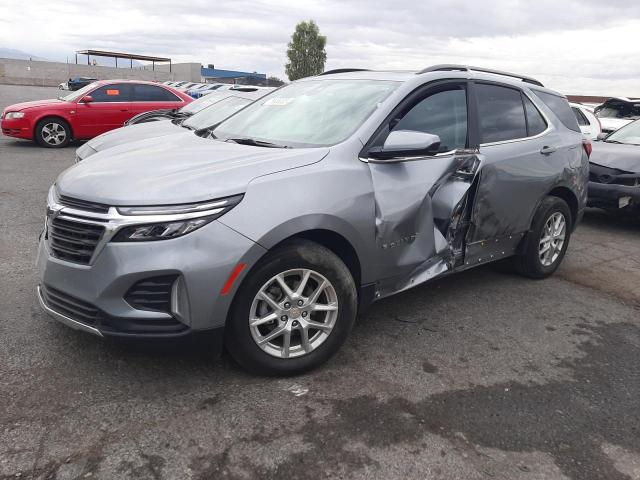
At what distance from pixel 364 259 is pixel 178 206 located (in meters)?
1.15

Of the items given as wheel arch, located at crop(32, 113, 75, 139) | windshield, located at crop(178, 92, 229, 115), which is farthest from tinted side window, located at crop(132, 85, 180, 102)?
windshield, located at crop(178, 92, 229, 115)

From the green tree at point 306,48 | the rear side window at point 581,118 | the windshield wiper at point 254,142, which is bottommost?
the windshield wiper at point 254,142

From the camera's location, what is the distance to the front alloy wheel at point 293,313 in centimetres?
288

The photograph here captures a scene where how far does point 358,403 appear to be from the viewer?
112 inches

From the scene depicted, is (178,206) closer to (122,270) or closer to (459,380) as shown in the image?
(122,270)

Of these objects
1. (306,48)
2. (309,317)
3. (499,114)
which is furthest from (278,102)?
(306,48)

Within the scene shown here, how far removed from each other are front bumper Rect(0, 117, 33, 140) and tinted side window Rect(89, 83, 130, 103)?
4.97 feet

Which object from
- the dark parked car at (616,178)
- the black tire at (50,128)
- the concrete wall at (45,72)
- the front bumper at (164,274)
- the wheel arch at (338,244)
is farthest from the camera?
the concrete wall at (45,72)

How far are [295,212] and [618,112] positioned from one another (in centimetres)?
1360

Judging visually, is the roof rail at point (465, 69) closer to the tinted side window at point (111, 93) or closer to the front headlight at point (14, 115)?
the tinted side window at point (111, 93)

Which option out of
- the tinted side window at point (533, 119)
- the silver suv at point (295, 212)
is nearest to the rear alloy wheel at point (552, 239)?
the silver suv at point (295, 212)

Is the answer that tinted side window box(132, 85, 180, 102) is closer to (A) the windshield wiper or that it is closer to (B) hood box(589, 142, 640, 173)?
(B) hood box(589, 142, 640, 173)

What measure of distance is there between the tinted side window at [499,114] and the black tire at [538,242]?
26.3 inches

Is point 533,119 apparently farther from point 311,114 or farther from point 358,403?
point 358,403
